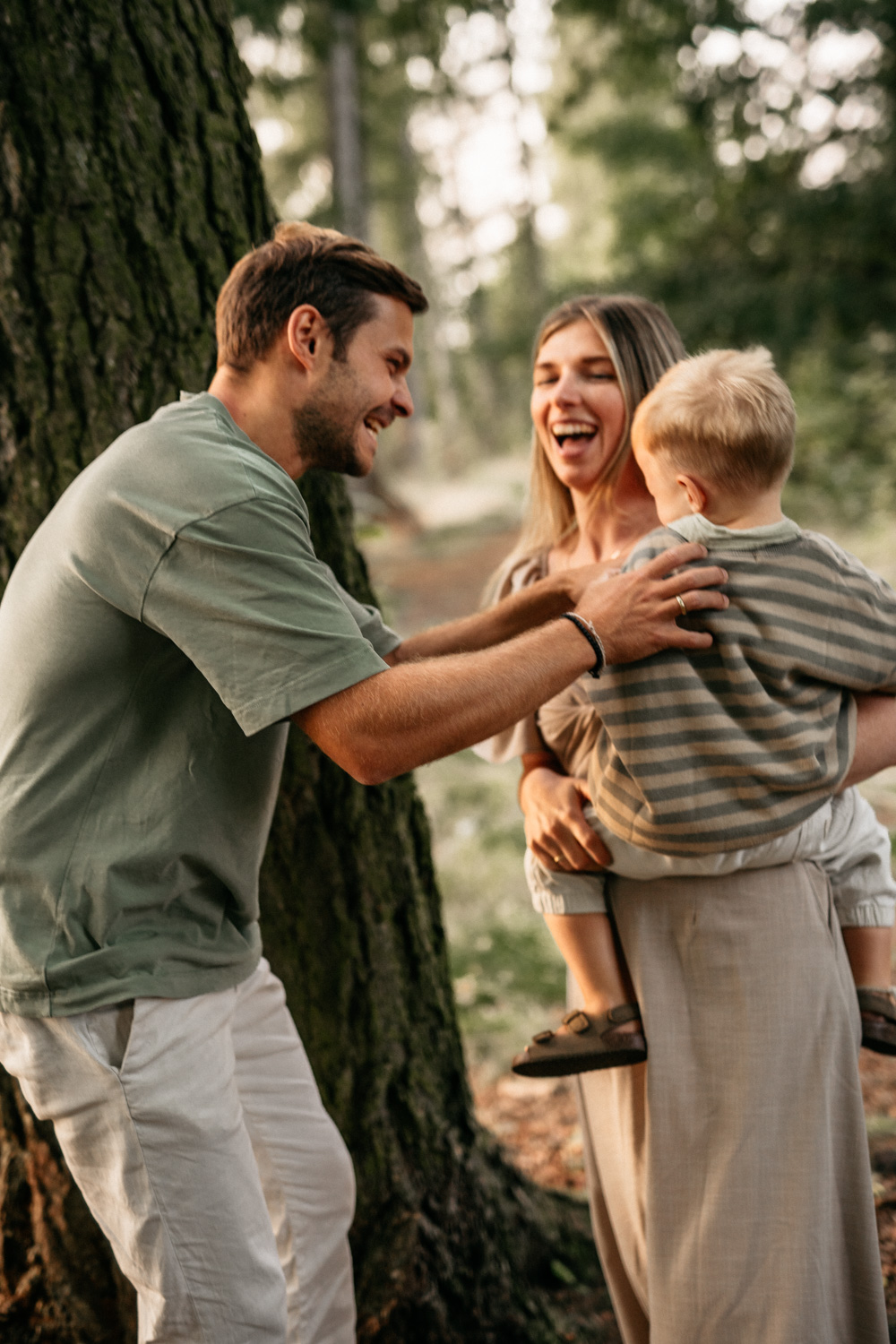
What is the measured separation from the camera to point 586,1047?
2.07m

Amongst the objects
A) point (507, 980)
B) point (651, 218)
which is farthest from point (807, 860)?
point (651, 218)

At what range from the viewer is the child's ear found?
192 cm

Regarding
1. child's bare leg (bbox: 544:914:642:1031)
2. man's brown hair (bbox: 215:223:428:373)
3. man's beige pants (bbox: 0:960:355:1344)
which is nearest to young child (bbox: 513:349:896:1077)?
child's bare leg (bbox: 544:914:642:1031)

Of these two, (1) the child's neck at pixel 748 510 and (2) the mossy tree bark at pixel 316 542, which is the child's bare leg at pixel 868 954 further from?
(2) the mossy tree bark at pixel 316 542

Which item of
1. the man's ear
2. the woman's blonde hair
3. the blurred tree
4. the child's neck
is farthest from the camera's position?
the blurred tree

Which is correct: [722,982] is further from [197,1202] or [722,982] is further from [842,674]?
[197,1202]

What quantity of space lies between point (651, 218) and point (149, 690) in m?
11.9

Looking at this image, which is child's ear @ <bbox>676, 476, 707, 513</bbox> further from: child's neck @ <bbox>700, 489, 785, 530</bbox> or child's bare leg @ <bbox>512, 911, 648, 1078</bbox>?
child's bare leg @ <bbox>512, 911, 648, 1078</bbox>

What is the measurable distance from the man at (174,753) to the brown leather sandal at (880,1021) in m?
0.88

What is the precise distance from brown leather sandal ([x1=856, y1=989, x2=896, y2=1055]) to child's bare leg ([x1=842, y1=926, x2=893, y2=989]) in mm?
16

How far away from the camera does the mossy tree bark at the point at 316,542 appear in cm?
238

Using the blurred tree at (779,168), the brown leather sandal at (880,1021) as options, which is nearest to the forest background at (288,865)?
the brown leather sandal at (880,1021)

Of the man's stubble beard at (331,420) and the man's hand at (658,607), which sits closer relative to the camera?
the man's hand at (658,607)

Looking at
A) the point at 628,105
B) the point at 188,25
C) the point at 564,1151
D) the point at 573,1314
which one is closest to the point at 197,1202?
the point at 573,1314
